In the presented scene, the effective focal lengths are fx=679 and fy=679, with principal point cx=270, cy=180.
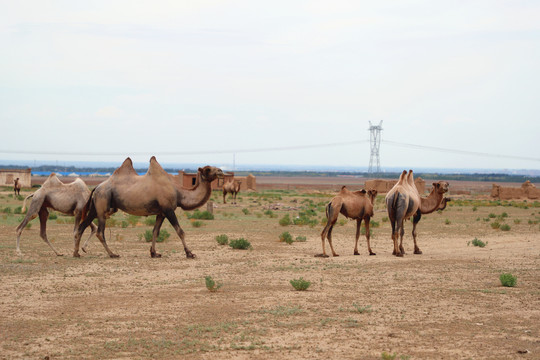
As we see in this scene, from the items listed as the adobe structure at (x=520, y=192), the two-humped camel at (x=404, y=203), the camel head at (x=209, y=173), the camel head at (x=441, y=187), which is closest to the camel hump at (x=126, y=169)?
the camel head at (x=209, y=173)

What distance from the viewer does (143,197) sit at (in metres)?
16.5

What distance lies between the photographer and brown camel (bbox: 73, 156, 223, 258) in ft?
54.3

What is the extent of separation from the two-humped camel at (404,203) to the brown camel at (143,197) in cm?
461

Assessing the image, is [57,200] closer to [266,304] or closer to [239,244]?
[239,244]

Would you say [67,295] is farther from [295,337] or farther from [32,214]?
[32,214]

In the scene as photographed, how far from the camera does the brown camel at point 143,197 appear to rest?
1655cm

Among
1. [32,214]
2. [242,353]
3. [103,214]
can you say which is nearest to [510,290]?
[242,353]

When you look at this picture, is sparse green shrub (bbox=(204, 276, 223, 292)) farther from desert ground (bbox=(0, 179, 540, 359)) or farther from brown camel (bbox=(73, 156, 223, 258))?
brown camel (bbox=(73, 156, 223, 258))

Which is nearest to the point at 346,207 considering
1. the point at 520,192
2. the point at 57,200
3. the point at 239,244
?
the point at 239,244

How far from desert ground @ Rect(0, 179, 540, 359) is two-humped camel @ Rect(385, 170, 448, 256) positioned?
700 mm

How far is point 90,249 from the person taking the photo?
1862 centimetres

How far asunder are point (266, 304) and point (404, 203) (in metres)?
7.65

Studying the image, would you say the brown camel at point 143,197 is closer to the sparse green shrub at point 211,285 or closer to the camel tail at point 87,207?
the camel tail at point 87,207

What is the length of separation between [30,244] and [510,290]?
13154mm
